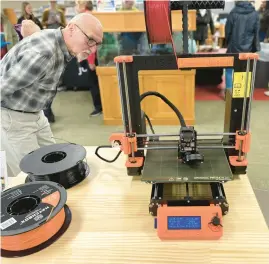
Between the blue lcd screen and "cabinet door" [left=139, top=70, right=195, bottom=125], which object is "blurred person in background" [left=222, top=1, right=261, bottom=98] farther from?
the blue lcd screen

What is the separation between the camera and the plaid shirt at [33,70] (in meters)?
1.33

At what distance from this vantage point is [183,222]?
0.90 m

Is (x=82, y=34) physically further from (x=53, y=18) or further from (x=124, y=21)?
(x=53, y=18)

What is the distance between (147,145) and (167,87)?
2007mm

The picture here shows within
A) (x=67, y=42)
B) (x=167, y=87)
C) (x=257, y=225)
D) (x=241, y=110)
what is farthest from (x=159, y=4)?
(x=167, y=87)

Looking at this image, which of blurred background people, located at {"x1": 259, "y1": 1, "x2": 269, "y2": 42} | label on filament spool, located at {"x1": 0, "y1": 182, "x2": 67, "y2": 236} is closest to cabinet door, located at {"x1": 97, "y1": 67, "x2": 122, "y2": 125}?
label on filament spool, located at {"x1": 0, "y1": 182, "x2": 67, "y2": 236}

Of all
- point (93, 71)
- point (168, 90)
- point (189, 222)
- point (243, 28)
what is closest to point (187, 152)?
point (189, 222)

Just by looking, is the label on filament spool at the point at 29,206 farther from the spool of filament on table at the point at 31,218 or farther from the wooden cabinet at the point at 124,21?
the wooden cabinet at the point at 124,21

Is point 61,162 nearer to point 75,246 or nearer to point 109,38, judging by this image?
point 75,246

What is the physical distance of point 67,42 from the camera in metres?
1.44

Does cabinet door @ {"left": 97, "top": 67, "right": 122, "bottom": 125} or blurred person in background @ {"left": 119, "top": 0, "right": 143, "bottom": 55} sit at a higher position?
blurred person in background @ {"left": 119, "top": 0, "right": 143, "bottom": 55}

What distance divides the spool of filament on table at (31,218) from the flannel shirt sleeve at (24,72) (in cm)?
56

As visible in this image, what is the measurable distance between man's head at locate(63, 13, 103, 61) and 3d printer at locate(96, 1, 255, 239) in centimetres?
42

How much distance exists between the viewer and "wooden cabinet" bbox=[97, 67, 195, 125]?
10.0ft
